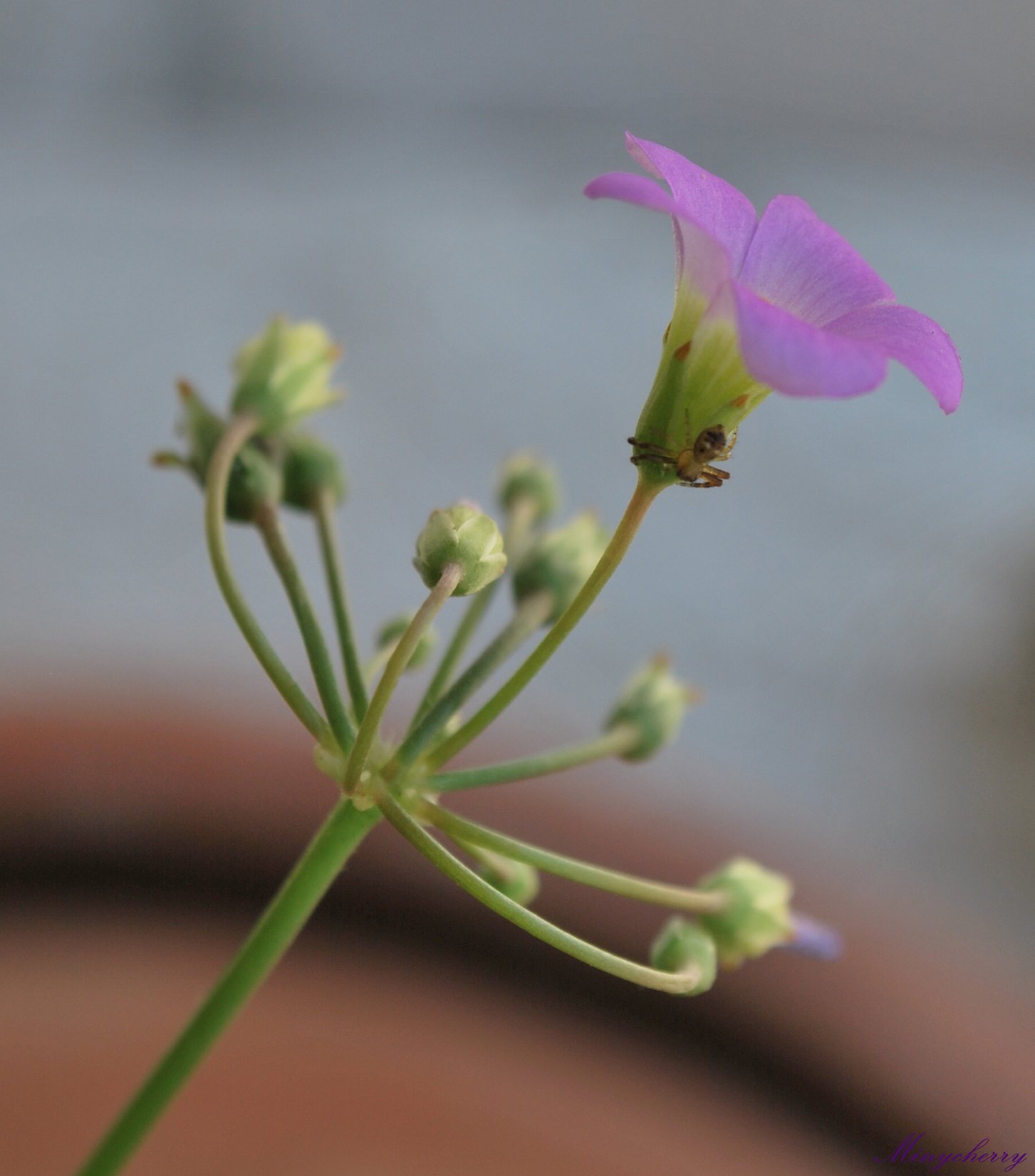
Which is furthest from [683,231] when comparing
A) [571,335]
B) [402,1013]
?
[571,335]

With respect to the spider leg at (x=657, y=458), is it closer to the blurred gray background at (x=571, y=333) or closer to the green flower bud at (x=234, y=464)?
the green flower bud at (x=234, y=464)

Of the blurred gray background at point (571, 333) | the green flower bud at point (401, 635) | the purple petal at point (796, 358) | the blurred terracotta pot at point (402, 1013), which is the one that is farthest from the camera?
the blurred gray background at point (571, 333)

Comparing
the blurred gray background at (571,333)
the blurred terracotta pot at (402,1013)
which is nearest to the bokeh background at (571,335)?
the blurred gray background at (571,333)

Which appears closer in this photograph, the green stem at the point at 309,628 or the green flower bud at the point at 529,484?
the green stem at the point at 309,628

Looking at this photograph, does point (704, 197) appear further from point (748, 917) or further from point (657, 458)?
point (748, 917)

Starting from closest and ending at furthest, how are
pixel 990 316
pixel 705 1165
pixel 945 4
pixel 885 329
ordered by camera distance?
pixel 885 329, pixel 705 1165, pixel 990 316, pixel 945 4

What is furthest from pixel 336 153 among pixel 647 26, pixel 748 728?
pixel 748 728

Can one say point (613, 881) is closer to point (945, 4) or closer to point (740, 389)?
point (740, 389)
